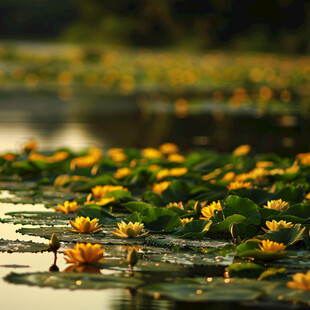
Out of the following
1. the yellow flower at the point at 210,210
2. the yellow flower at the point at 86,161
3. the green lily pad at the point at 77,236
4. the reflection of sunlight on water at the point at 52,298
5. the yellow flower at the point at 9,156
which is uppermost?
the yellow flower at the point at 9,156

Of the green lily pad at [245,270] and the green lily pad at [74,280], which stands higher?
the green lily pad at [245,270]

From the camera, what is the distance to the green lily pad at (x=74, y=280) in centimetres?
272

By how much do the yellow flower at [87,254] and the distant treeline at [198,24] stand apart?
88.7ft

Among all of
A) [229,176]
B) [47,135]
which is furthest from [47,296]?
[47,135]

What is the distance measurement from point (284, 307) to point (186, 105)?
9677mm

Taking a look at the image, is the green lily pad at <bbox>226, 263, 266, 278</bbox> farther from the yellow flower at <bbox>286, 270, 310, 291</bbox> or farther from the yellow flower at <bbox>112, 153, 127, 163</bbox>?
the yellow flower at <bbox>112, 153, 127, 163</bbox>

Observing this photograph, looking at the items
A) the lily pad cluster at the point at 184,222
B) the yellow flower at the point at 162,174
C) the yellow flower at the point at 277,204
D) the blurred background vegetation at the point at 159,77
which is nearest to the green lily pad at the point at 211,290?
the lily pad cluster at the point at 184,222

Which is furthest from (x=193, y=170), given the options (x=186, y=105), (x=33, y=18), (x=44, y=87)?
(x=33, y=18)

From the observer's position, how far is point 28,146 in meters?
6.22

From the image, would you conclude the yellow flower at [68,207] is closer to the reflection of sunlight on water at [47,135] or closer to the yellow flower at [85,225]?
the yellow flower at [85,225]

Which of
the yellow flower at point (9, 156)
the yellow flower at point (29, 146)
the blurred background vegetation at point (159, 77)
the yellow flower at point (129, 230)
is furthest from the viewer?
the blurred background vegetation at point (159, 77)

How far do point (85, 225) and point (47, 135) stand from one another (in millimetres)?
4949

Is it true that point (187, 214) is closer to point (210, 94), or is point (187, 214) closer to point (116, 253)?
point (116, 253)

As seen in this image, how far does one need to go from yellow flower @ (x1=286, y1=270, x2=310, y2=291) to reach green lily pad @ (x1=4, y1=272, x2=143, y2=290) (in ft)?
1.58
